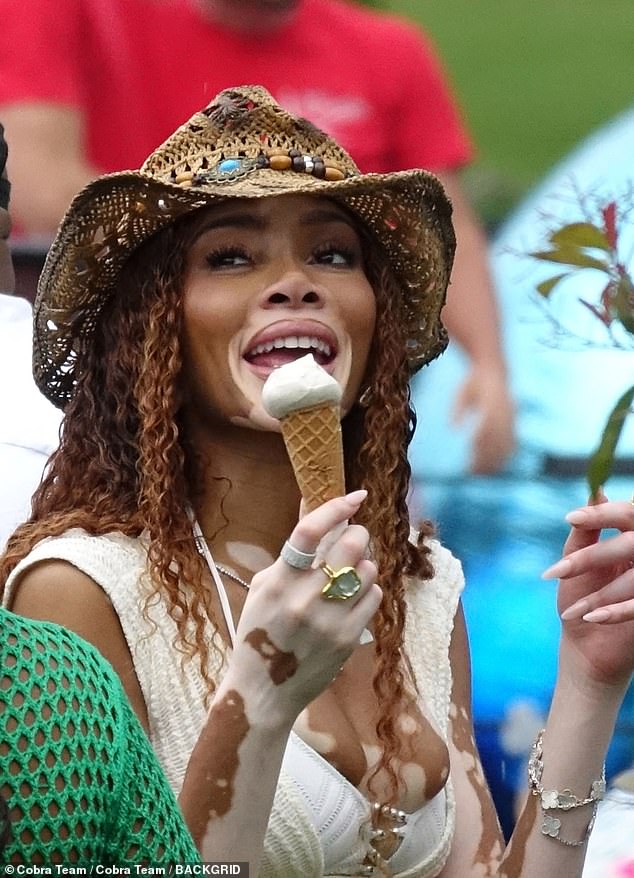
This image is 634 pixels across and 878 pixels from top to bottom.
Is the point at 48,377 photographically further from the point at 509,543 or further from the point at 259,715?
the point at 509,543

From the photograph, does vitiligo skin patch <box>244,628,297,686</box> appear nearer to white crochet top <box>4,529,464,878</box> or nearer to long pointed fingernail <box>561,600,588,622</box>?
white crochet top <box>4,529,464,878</box>

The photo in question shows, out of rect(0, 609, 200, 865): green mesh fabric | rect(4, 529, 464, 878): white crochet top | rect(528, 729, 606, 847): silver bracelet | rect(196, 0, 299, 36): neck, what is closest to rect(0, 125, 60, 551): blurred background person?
rect(4, 529, 464, 878): white crochet top

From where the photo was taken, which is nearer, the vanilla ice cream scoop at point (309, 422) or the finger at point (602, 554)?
the vanilla ice cream scoop at point (309, 422)

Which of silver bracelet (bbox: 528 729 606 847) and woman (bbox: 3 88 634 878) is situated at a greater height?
woman (bbox: 3 88 634 878)

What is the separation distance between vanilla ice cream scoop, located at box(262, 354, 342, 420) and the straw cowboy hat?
479 mm

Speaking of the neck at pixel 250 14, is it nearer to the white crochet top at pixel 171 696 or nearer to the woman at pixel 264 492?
the woman at pixel 264 492

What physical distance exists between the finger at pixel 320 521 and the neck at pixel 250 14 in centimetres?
197

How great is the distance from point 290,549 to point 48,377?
0.80 m

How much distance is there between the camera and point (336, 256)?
233cm

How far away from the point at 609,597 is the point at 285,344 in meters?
0.53

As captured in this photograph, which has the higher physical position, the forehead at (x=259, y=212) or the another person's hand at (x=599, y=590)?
the forehead at (x=259, y=212)

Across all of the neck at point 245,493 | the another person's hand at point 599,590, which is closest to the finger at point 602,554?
the another person's hand at point 599,590

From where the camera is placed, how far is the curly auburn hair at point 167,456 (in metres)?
2.17

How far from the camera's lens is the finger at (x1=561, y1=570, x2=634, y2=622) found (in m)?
2.09
